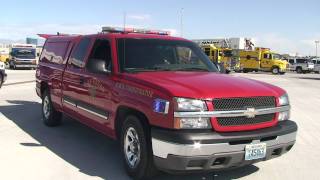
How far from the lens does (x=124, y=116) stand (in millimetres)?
6395

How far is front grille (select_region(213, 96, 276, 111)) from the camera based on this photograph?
17.8ft

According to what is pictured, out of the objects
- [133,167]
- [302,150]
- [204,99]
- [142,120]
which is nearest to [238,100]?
[204,99]

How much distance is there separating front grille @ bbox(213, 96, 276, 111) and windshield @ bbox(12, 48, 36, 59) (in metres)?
38.0

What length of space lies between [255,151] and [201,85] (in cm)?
99

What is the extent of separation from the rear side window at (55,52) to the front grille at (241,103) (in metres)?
4.21

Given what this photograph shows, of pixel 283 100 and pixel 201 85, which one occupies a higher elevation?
pixel 201 85

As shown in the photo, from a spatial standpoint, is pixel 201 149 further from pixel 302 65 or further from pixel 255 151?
pixel 302 65

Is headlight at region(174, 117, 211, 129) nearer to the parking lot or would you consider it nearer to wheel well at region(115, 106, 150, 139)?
wheel well at region(115, 106, 150, 139)

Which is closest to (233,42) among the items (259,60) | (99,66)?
(259,60)

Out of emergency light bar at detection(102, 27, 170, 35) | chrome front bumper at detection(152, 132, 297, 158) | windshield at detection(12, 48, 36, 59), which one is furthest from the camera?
windshield at detection(12, 48, 36, 59)

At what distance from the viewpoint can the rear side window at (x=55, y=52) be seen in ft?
29.5

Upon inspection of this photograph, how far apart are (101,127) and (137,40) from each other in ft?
4.58

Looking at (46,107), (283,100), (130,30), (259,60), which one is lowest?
(259,60)

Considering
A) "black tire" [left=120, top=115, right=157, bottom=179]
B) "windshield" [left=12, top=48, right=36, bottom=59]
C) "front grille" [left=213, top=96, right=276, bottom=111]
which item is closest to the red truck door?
"black tire" [left=120, top=115, right=157, bottom=179]
